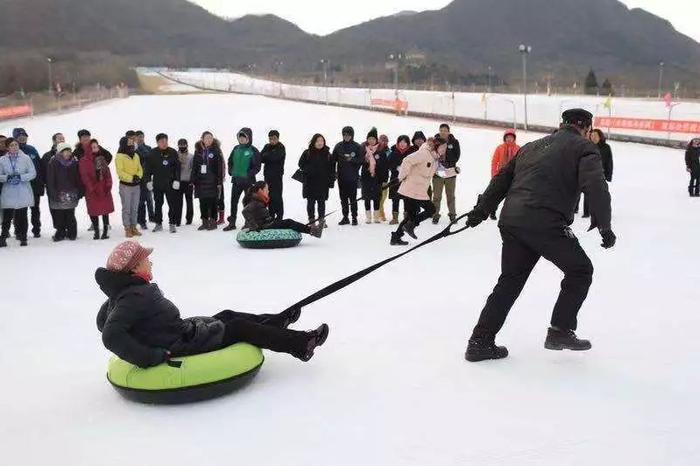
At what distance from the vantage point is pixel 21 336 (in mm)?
6160

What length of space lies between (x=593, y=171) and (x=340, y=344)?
2.24 m

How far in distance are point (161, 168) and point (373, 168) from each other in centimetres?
337

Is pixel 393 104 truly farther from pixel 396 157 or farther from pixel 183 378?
pixel 183 378

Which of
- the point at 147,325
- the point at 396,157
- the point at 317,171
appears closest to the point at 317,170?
the point at 317,171

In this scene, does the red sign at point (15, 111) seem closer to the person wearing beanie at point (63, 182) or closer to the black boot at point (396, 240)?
the person wearing beanie at point (63, 182)

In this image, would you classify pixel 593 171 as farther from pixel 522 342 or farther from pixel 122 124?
pixel 122 124

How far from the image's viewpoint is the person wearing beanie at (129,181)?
11.1 metres

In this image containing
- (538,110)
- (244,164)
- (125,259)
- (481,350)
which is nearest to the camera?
→ (125,259)

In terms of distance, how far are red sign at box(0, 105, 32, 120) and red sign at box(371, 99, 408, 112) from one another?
20.2 metres

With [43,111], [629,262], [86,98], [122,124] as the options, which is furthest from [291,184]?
[86,98]

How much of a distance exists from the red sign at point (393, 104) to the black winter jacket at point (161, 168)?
33.2 m

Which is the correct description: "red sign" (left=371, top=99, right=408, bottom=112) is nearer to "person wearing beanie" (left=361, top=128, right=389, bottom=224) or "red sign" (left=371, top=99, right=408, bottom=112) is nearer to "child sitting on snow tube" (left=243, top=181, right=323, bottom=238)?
"person wearing beanie" (left=361, top=128, right=389, bottom=224)

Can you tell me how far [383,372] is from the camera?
16.6ft

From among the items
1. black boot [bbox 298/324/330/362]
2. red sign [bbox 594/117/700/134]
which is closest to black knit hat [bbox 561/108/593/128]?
black boot [bbox 298/324/330/362]
